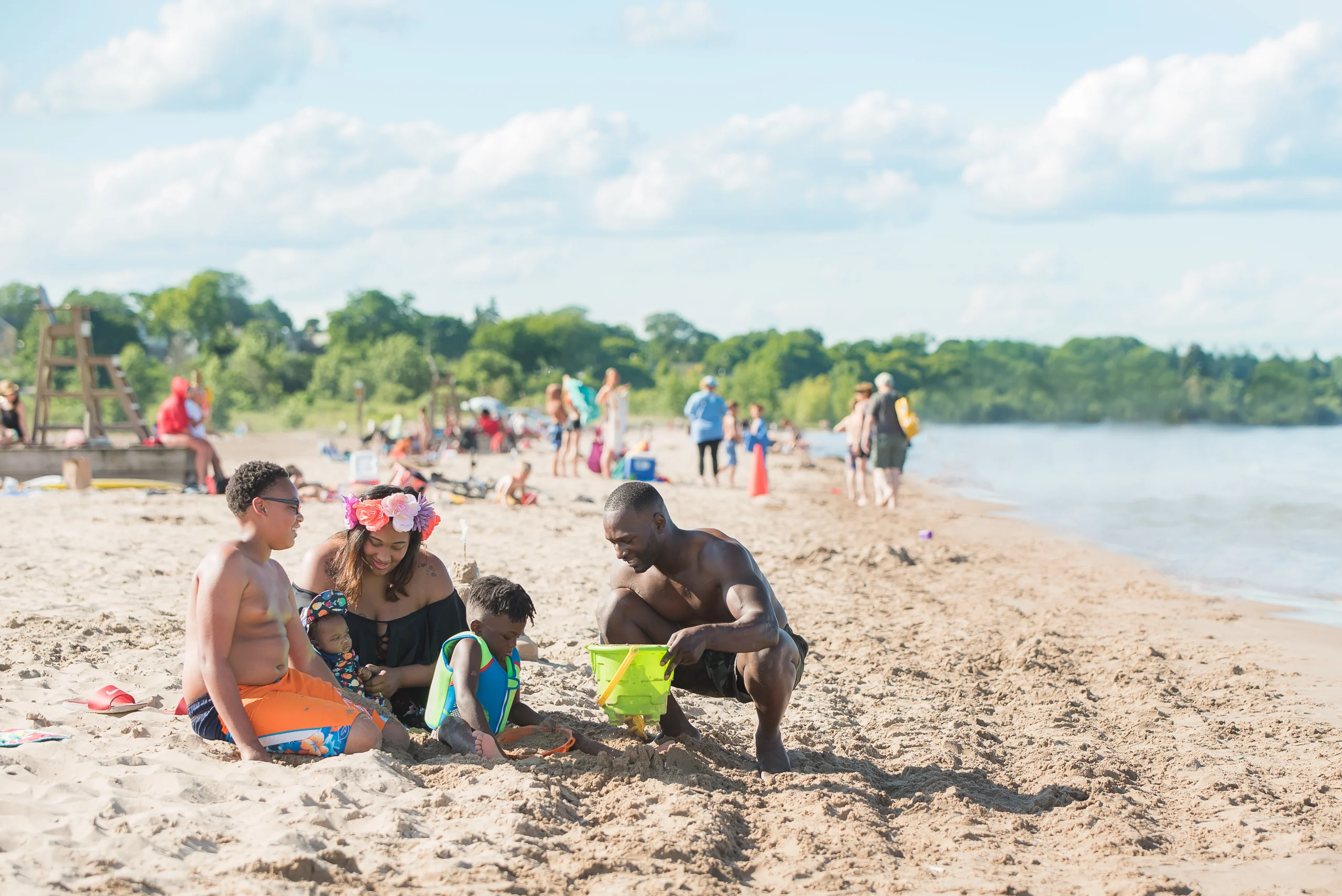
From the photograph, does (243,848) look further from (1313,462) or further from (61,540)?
(1313,462)

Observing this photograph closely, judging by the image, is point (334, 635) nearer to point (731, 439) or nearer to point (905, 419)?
point (905, 419)

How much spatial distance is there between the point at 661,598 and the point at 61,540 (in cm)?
644

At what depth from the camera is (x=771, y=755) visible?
428 cm

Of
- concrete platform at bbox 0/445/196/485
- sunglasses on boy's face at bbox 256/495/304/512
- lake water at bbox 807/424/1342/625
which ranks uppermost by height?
sunglasses on boy's face at bbox 256/495/304/512

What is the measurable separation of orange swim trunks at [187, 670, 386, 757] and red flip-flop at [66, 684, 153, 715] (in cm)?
66

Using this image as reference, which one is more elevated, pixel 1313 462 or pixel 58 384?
pixel 58 384

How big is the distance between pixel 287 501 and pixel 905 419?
11248mm

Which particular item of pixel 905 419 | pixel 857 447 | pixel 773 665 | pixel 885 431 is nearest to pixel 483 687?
pixel 773 665

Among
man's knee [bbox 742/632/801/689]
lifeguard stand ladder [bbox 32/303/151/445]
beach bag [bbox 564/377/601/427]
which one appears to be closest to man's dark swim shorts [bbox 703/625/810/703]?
man's knee [bbox 742/632/801/689]

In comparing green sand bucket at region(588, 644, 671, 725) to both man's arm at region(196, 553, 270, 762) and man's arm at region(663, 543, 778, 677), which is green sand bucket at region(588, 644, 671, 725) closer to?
man's arm at region(663, 543, 778, 677)

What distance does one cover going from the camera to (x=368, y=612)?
14.9 ft

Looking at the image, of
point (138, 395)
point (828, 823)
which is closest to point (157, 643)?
point (828, 823)

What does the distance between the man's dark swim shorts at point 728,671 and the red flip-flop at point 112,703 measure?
2.21 m

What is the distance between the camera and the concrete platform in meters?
13.2
